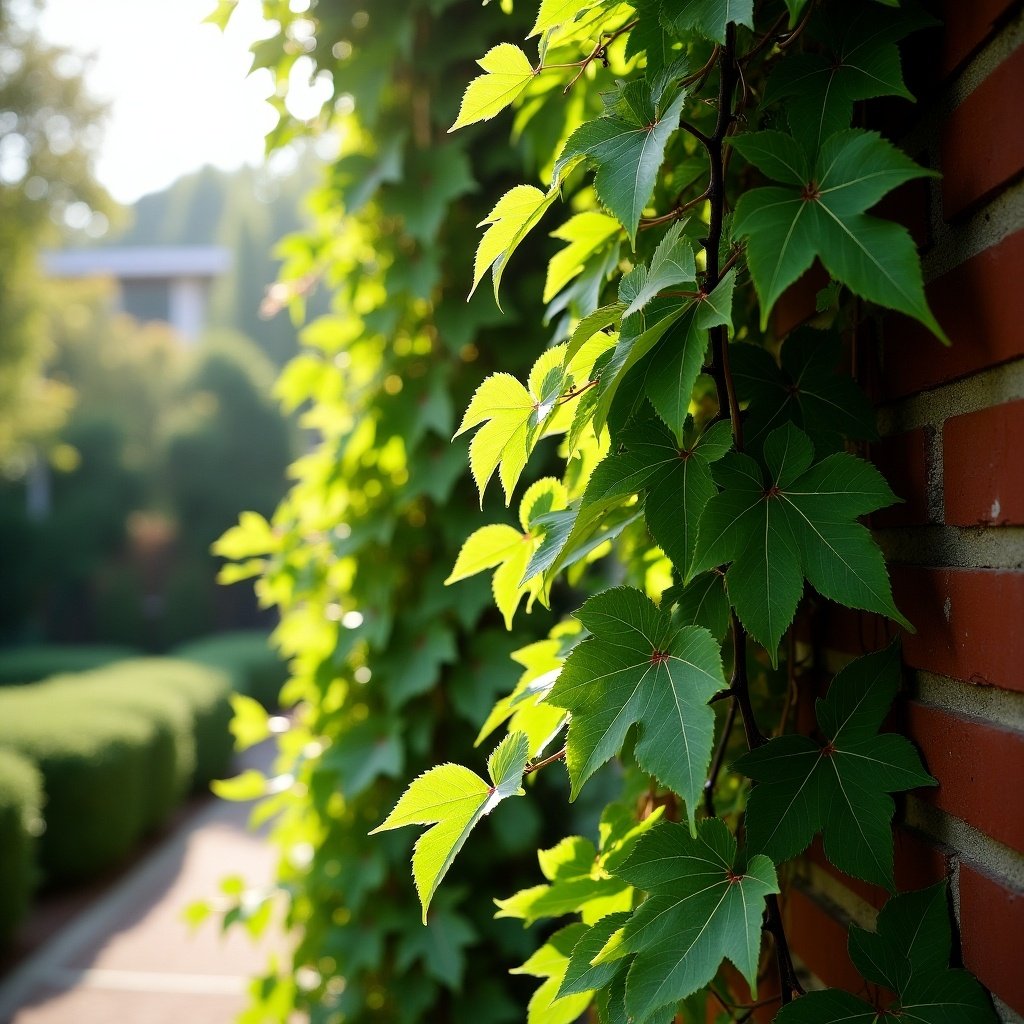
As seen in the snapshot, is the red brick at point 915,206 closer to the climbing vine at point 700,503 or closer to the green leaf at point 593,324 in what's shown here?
the climbing vine at point 700,503

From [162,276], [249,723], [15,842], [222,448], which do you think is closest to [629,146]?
[249,723]

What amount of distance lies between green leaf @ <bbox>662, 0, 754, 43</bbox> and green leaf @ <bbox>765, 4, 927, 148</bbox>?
0.11 meters

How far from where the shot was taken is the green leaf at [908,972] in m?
0.75

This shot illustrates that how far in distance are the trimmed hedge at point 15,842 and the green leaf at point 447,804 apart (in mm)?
5056

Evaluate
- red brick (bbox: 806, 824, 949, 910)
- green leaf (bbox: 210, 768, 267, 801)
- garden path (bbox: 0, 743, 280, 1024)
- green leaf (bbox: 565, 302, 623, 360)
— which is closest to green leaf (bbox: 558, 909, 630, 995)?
red brick (bbox: 806, 824, 949, 910)

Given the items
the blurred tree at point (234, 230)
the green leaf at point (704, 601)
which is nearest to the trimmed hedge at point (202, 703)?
the green leaf at point (704, 601)

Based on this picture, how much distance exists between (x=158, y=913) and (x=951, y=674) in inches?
251

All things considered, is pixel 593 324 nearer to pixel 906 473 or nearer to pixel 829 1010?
pixel 906 473

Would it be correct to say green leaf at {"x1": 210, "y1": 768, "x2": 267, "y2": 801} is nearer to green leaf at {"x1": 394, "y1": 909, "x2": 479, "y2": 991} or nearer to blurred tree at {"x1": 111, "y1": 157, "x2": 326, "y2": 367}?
green leaf at {"x1": 394, "y1": 909, "x2": 479, "y2": 991}

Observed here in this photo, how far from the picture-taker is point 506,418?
91cm

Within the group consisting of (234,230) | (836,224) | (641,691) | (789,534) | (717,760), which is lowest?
(717,760)

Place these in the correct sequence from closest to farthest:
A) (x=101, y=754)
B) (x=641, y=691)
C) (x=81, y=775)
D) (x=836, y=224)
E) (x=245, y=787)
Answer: (x=836, y=224)
(x=641, y=691)
(x=245, y=787)
(x=81, y=775)
(x=101, y=754)

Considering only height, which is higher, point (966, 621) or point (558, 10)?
point (558, 10)

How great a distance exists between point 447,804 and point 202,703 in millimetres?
8754
